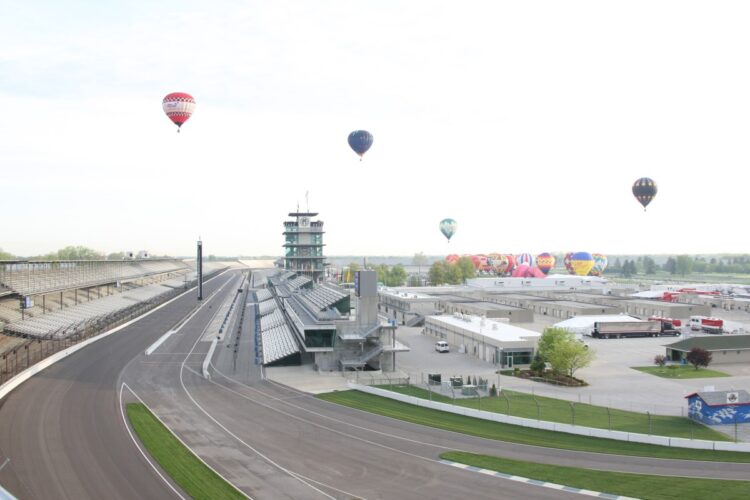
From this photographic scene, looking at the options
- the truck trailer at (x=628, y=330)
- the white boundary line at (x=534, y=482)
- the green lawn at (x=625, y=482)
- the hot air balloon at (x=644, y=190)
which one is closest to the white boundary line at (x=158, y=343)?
the white boundary line at (x=534, y=482)

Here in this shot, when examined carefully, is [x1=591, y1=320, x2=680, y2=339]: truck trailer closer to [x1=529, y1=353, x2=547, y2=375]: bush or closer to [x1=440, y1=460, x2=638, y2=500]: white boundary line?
[x1=529, y1=353, x2=547, y2=375]: bush

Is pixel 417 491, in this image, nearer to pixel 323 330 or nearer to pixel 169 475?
pixel 169 475

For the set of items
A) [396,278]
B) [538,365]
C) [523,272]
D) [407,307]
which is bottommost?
[538,365]

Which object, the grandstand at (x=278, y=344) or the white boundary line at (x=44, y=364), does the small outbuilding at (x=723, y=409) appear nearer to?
the grandstand at (x=278, y=344)

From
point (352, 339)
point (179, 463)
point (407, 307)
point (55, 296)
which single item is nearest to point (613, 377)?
point (352, 339)

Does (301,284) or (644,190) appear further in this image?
(644,190)

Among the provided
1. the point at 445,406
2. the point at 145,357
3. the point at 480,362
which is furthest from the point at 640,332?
the point at 145,357

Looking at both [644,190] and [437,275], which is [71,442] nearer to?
[644,190]
